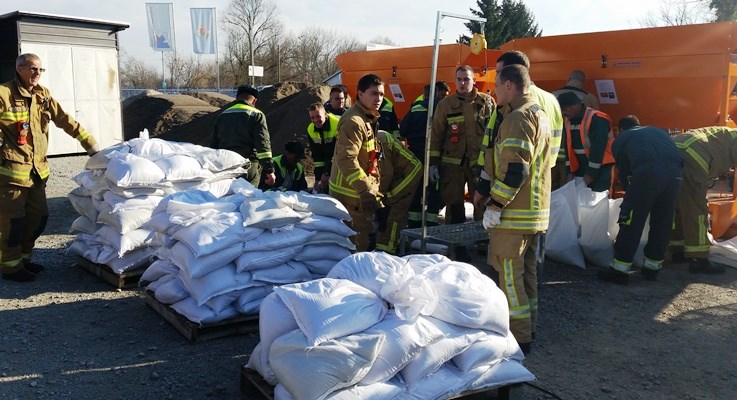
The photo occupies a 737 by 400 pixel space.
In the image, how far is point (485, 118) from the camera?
6.36m

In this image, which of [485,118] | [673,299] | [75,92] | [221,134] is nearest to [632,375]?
[673,299]

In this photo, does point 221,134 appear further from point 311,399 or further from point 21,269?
point 311,399

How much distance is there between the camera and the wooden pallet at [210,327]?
14.2 ft

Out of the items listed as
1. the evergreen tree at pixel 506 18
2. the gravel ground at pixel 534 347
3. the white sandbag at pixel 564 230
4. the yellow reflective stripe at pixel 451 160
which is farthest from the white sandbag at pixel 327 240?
the evergreen tree at pixel 506 18

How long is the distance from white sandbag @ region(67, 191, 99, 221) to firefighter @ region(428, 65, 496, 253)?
325 centimetres

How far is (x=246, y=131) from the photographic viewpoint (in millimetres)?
7109

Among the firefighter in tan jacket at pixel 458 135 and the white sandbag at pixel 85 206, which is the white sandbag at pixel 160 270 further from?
the firefighter in tan jacket at pixel 458 135

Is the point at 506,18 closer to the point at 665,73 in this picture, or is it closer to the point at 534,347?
the point at 665,73

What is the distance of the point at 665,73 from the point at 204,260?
17.0 feet

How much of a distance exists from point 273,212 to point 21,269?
8.81 feet

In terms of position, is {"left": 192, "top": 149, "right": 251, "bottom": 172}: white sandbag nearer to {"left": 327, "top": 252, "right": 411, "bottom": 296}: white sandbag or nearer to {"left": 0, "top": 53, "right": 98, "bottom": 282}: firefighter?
{"left": 0, "top": 53, "right": 98, "bottom": 282}: firefighter

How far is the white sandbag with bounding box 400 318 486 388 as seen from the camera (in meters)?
3.05

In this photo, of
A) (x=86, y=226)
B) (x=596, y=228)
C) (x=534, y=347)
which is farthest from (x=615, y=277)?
(x=86, y=226)

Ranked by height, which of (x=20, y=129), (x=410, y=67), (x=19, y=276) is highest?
(x=410, y=67)
